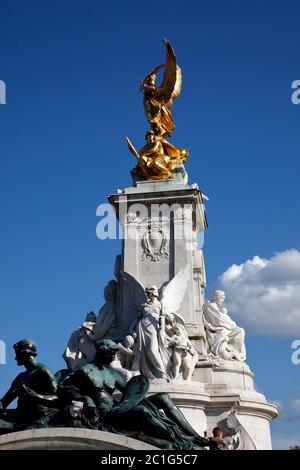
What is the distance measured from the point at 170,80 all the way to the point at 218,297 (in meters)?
7.03

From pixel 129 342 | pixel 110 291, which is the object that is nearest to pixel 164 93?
pixel 110 291

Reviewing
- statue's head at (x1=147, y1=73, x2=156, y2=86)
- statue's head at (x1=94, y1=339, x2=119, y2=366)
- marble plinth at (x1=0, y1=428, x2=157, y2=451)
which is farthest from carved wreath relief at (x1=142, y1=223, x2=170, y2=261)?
marble plinth at (x1=0, y1=428, x2=157, y2=451)

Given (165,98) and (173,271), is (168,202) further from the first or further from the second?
(165,98)

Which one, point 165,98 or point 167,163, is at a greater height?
point 165,98

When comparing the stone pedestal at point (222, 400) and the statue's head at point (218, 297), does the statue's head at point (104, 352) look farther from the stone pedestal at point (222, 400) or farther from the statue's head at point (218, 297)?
the statue's head at point (218, 297)

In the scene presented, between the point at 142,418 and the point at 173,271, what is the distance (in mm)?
10151

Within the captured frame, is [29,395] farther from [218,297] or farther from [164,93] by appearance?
[164,93]

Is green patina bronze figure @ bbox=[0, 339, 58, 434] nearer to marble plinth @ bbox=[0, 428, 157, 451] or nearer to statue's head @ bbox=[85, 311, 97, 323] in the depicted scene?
marble plinth @ bbox=[0, 428, 157, 451]

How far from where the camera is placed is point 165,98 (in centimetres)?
2003

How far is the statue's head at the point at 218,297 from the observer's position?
17859mm

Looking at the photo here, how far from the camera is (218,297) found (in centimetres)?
1786

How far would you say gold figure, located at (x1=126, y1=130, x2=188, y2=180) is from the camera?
18719 millimetres

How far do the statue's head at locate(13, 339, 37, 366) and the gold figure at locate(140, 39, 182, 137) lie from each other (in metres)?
12.8
